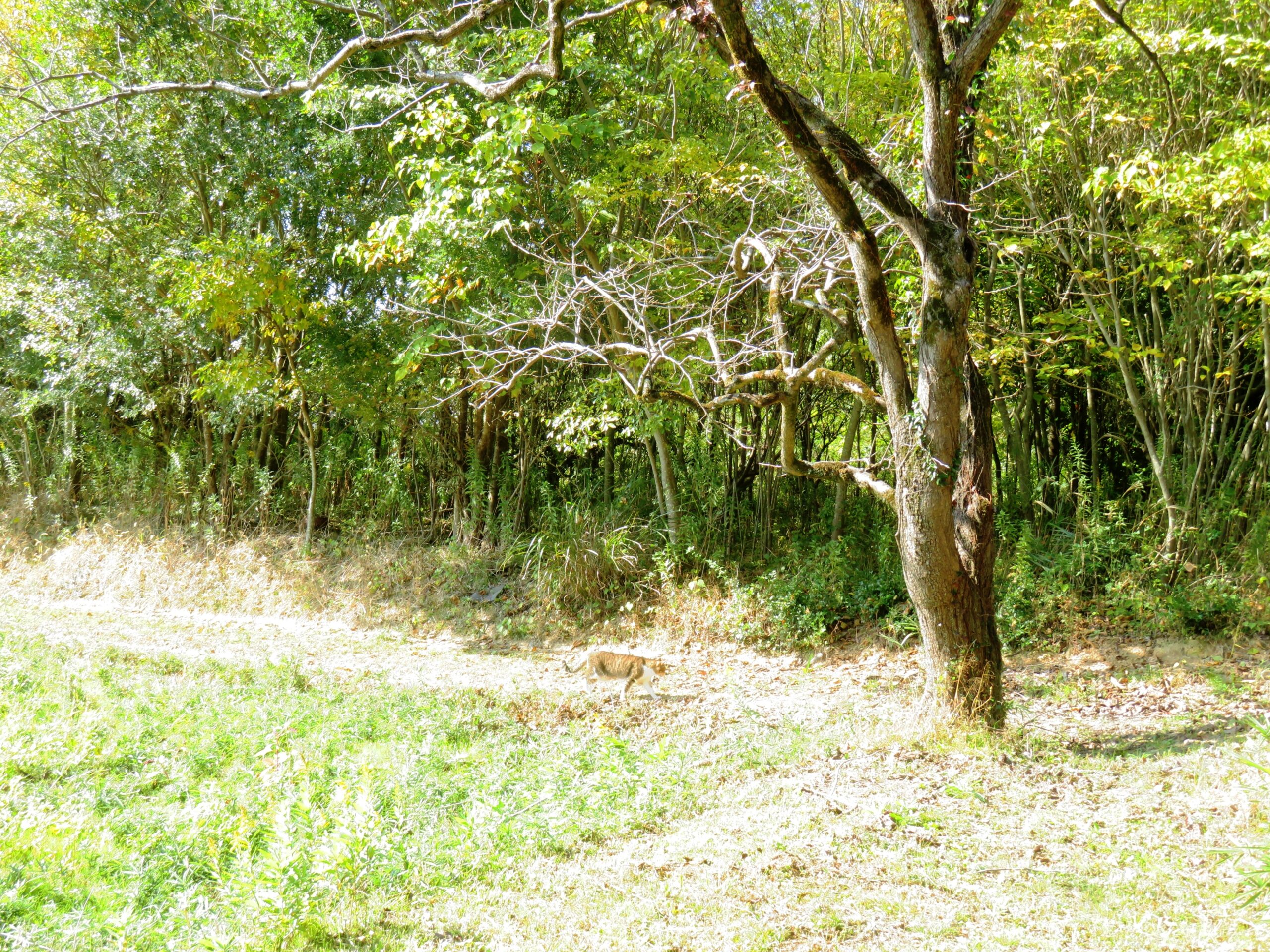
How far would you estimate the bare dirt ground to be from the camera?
128 inches

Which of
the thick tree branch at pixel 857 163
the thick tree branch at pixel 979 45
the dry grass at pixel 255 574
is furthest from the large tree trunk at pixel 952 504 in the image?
the dry grass at pixel 255 574

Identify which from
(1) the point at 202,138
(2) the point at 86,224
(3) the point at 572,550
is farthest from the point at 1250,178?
(2) the point at 86,224

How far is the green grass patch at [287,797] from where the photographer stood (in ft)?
11.4

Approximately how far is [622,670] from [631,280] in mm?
4052

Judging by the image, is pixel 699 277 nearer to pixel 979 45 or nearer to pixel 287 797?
pixel 979 45

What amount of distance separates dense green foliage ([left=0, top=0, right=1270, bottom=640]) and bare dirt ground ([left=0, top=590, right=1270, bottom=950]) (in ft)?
4.80

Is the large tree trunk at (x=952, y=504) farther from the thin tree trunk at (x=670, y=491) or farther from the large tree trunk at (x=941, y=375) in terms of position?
the thin tree trunk at (x=670, y=491)

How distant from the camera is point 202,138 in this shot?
11711 millimetres

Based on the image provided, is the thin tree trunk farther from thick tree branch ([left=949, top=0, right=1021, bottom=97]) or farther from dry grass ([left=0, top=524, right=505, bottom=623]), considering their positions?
thick tree branch ([left=949, top=0, right=1021, bottom=97])

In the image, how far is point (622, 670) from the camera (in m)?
7.46

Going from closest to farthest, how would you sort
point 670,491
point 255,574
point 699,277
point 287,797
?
point 287,797 → point 699,277 → point 670,491 → point 255,574

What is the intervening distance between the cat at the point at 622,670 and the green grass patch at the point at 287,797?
1.15 feet

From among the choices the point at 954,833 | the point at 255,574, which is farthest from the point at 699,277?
the point at 255,574

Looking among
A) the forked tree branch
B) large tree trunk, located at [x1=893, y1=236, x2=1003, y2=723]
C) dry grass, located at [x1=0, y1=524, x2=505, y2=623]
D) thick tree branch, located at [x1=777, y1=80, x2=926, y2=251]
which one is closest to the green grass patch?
large tree trunk, located at [x1=893, y1=236, x2=1003, y2=723]
